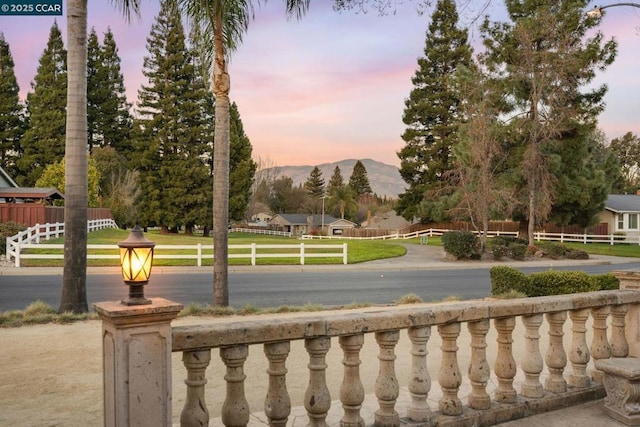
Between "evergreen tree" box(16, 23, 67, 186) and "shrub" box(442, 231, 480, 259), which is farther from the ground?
"evergreen tree" box(16, 23, 67, 186)

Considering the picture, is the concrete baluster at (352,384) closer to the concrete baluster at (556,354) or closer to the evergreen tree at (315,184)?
the concrete baluster at (556,354)

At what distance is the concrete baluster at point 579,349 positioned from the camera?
476cm

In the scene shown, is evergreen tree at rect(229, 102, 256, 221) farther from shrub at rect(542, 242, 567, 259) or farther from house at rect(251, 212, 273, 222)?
house at rect(251, 212, 273, 222)

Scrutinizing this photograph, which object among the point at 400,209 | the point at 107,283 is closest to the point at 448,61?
the point at 400,209

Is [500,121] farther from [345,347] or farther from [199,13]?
[345,347]

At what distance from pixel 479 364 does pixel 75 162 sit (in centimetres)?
941

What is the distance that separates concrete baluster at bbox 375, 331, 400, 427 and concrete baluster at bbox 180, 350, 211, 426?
1237 mm

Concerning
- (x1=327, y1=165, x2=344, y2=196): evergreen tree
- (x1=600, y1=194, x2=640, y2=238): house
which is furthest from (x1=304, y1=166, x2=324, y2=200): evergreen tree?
(x1=600, y1=194, x2=640, y2=238): house

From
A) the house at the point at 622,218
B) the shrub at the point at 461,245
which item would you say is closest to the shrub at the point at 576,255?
the shrub at the point at 461,245

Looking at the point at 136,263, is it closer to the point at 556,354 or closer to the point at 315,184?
the point at 556,354

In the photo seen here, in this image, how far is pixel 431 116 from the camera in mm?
57969

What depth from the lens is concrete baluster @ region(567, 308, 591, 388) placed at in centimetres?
476

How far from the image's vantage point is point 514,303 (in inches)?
170

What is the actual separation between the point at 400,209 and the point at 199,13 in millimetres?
49053
